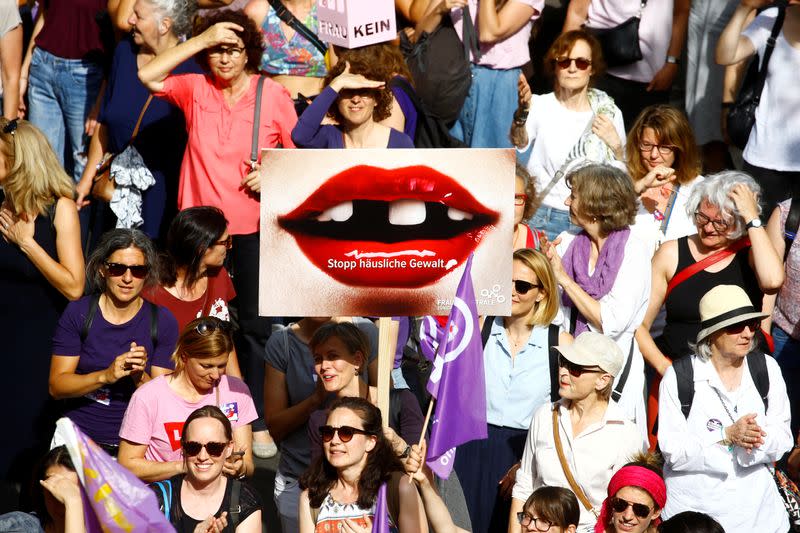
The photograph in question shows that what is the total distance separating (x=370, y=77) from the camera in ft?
24.9

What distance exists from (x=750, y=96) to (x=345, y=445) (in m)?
4.10

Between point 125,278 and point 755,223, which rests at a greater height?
point 755,223

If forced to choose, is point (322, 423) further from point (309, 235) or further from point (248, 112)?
point (248, 112)

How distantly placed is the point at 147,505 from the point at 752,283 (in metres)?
3.58

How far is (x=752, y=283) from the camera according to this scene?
727cm

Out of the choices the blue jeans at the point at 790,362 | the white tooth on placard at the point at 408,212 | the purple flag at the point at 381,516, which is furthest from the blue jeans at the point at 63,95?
the blue jeans at the point at 790,362

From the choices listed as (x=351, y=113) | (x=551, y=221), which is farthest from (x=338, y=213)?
(x=551, y=221)

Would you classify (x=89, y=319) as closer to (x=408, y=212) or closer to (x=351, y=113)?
(x=408, y=212)

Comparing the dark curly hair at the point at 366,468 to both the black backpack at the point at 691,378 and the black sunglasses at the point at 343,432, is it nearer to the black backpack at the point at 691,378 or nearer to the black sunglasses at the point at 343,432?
the black sunglasses at the point at 343,432

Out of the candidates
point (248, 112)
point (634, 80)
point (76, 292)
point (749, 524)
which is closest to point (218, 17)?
point (248, 112)

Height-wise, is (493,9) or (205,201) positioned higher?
(493,9)

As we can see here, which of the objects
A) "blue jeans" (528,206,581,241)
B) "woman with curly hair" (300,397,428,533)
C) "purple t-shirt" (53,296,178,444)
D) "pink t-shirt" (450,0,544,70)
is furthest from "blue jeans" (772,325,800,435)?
"purple t-shirt" (53,296,178,444)

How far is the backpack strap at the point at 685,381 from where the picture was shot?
640cm

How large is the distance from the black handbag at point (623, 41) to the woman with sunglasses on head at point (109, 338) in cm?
400
